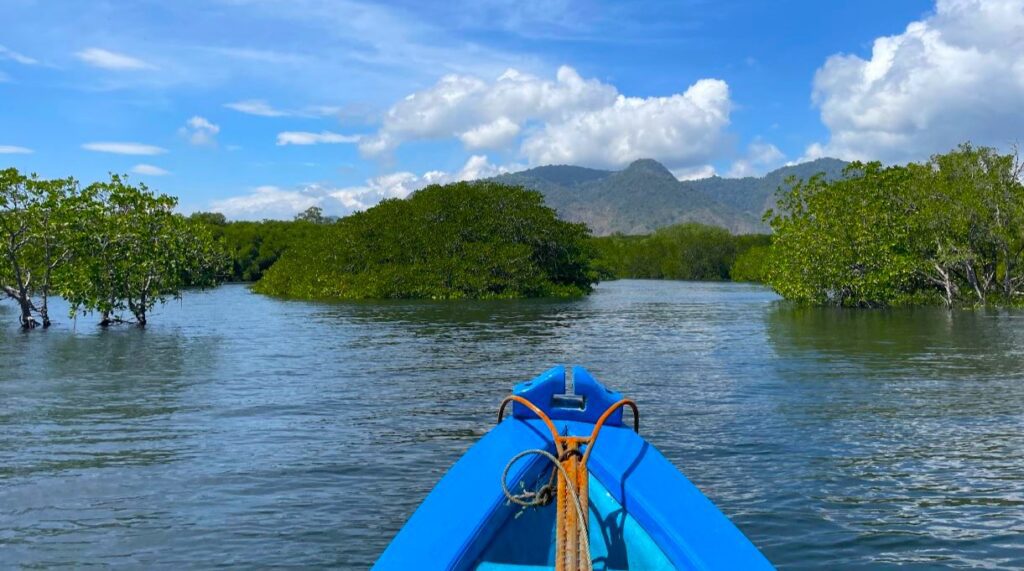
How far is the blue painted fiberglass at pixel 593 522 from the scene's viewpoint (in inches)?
215

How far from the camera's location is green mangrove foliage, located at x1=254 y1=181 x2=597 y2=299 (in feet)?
229

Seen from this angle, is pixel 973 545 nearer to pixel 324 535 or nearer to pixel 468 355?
pixel 324 535

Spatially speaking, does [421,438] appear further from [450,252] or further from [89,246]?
[450,252]

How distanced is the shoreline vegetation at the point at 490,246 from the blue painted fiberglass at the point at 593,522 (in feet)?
117

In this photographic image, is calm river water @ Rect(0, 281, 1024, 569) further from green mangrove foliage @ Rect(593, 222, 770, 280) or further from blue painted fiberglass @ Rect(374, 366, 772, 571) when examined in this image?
green mangrove foliage @ Rect(593, 222, 770, 280)

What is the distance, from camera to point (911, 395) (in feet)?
60.3

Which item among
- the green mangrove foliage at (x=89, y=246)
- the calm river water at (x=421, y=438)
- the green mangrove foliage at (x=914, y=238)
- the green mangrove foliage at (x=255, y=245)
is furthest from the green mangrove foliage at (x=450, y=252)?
the green mangrove foliage at (x=255, y=245)

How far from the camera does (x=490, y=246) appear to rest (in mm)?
71375

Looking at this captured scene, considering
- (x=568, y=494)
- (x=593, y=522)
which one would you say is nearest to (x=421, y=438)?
(x=593, y=522)

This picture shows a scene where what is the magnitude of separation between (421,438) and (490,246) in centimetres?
5729

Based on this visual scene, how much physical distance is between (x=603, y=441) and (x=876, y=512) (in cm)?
551

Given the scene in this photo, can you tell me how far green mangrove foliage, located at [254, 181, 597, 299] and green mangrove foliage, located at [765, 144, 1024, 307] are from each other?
24.6 metres

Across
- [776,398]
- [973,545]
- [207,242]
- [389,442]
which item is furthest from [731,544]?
[207,242]

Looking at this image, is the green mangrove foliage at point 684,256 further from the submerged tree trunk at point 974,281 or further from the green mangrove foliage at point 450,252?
the submerged tree trunk at point 974,281
